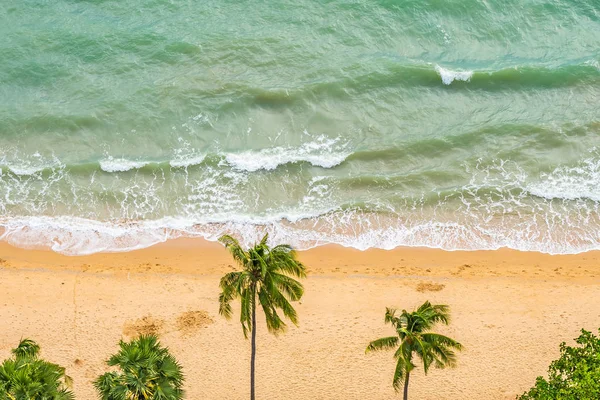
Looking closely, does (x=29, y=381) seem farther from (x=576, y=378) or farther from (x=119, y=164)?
(x=119, y=164)

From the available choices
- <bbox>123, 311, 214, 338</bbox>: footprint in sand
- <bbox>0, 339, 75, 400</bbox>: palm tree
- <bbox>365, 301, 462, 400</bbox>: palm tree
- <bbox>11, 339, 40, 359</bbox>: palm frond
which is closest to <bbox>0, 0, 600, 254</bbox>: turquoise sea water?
<bbox>123, 311, 214, 338</bbox>: footprint in sand

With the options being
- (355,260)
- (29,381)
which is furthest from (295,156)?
(29,381)

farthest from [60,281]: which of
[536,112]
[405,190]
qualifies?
[536,112]

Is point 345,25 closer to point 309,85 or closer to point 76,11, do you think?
point 309,85

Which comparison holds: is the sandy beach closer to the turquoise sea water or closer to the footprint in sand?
the footprint in sand

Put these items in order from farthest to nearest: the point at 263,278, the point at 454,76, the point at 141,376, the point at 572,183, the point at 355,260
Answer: the point at 454,76 < the point at 572,183 < the point at 355,260 < the point at 263,278 < the point at 141,376

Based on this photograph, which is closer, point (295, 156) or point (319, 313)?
point (319, 313)
